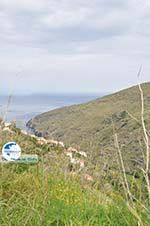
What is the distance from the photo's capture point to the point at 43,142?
9.32 metres

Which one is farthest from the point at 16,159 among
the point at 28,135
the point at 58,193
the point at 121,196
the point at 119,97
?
the point at 119,97

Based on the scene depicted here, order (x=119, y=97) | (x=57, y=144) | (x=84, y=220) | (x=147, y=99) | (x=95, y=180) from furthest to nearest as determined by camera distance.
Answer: (x=119, y=97), (x=147, y=99), (x=57, y=144), (x=95, y=180), (x=84, y=220)

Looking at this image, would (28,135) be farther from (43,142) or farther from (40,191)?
(40,191)

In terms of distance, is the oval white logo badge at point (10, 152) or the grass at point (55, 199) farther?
the oval white logo badge at point (10, 152)

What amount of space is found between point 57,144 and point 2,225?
373 cm

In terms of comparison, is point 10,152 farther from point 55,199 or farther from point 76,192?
point 55,199

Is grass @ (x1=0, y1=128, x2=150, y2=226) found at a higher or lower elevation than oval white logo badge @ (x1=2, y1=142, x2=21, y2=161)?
lower

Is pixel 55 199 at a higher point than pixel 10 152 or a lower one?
lower

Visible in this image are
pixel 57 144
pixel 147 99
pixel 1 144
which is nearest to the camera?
pixel 1 144

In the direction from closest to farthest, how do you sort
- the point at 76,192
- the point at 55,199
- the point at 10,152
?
the point at 55,199 < the point at 76,192 < the point at 10,152

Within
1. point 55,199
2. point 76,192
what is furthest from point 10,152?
point 55,199

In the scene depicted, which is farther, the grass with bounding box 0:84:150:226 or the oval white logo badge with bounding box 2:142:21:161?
the oval white logo badge with bounding box 2:142:21:161

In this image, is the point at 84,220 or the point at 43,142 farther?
the point at 43,142

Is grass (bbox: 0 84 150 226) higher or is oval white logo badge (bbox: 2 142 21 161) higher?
oval white logo badge (bbox: 2 142 21 161)
